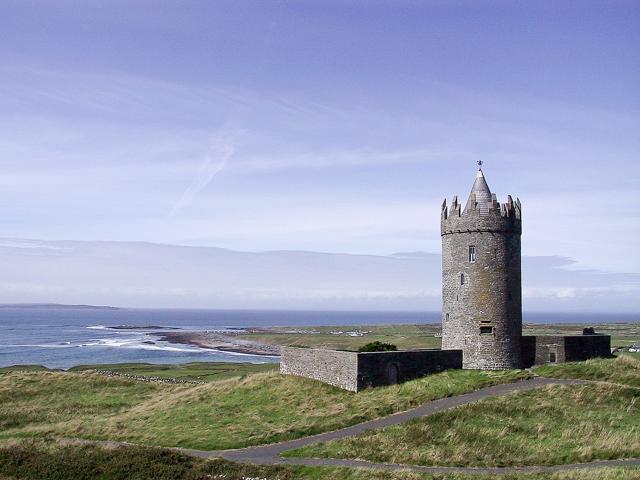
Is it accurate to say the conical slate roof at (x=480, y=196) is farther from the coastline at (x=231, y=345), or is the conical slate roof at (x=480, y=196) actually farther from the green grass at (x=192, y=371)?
the coastline at (x=231, y=345)

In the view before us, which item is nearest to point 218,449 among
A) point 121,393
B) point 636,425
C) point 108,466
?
point 108,466

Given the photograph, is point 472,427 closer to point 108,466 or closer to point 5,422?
point 108,466

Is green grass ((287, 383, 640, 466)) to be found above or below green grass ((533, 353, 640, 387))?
below

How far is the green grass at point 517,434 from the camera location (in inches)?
895

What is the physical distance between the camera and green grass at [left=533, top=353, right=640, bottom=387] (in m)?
31.2

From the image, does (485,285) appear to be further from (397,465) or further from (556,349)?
(397,465)

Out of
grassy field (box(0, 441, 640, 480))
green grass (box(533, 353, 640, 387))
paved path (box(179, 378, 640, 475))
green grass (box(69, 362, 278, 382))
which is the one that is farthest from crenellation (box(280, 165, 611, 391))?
green grass (box(69, 362, 278, 382))

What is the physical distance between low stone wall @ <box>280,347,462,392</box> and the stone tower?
4.37 ft

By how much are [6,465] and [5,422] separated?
40.5ft

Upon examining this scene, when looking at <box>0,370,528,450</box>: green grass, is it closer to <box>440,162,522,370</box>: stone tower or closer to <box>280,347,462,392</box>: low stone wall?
<box>280,347,462,392</box>: low stone wall

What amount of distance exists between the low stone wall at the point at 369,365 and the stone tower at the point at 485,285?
1331mm

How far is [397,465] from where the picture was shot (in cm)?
2217

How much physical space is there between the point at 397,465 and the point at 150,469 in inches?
333

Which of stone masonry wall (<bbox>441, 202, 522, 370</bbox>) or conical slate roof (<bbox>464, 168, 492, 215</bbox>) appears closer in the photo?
stone masonry wall (<bbox>441, 202, 522, 370</bbox>)
